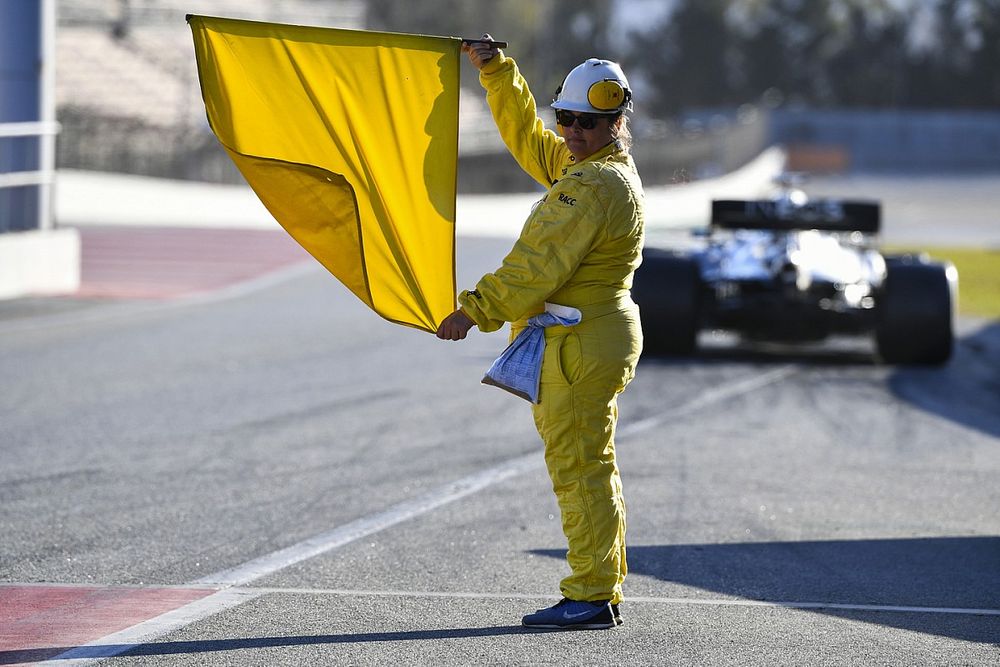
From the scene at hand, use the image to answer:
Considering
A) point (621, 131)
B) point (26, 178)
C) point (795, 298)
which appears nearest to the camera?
point (621, 131)

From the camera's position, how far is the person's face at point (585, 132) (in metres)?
5.78

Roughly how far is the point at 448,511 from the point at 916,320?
6.90 m

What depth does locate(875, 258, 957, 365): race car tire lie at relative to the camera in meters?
13.6

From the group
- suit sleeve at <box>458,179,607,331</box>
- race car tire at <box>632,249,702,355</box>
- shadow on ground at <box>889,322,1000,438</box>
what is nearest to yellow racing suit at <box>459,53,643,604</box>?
suit sleeve at <box>458,179,607,331</box>

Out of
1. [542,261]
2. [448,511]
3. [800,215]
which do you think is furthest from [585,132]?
[800,215]

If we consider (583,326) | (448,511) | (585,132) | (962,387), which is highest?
(585,132)

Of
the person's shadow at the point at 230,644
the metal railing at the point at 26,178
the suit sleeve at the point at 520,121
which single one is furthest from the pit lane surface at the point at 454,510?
the metal railing at the point at 26,178

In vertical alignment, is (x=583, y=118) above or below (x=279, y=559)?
above

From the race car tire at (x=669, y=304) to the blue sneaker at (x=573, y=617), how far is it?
7875mm

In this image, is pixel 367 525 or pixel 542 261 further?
pixel 367 525

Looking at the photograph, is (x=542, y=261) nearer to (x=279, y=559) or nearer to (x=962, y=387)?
(x=279, y=559)

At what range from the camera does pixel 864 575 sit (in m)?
6.69

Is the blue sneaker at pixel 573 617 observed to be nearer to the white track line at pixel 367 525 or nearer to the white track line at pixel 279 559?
the white track line at pixel 279 559

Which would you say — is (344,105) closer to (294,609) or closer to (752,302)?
(294,609)
